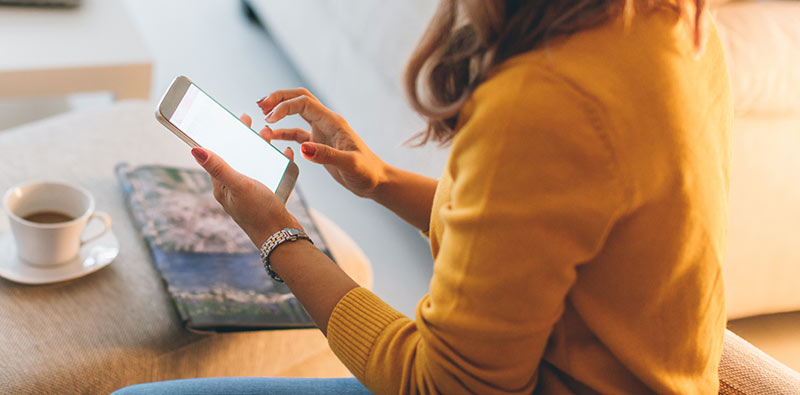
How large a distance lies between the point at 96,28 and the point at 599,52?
1271 millimetres

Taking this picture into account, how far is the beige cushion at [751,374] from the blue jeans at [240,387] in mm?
379

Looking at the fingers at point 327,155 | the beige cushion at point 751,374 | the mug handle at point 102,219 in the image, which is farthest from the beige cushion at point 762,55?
the mug handle at point 102,219

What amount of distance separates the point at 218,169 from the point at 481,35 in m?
0.33

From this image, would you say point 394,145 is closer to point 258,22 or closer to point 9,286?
point 9,286

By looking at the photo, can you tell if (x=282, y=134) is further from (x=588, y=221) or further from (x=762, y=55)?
(x=762, y=55)

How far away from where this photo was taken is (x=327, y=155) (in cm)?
71

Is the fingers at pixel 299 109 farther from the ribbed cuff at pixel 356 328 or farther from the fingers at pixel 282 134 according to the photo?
the ribbed cuff at pixel 356 328

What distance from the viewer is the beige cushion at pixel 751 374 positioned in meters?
0.59

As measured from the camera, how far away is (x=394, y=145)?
142cm

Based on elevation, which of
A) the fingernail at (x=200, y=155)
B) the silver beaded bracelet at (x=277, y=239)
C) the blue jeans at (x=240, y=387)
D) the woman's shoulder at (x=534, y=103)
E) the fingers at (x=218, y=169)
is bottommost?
the blue jeans at (x=240, y=387)

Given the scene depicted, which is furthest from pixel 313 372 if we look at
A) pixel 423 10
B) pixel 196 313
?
pixel 423 10

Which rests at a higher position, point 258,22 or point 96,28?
point 96,28

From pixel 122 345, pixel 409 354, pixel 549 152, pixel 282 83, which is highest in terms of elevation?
pixel 549 152

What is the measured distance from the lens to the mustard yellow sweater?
432mm
